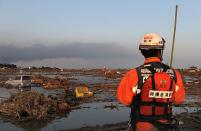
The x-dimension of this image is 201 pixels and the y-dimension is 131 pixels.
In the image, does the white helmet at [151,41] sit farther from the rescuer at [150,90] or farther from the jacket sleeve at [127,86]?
the jacket sleeve at [127,86]

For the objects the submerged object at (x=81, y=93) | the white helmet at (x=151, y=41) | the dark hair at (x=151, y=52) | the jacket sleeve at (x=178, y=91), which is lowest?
the submerged object at (x=81, y=93)

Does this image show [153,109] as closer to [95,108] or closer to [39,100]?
[39,100]

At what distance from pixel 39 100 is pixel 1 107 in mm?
2195

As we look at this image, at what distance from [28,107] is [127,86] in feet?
56.8

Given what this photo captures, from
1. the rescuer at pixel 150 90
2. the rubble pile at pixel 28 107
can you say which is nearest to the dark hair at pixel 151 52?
the rescuer at pixel 150 90

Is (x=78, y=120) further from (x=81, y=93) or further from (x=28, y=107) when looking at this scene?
(x=81, y=93)

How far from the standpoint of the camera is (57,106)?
972 inches

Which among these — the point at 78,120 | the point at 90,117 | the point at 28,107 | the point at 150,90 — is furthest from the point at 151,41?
the point at 28,107

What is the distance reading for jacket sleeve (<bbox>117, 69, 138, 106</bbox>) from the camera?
539cm

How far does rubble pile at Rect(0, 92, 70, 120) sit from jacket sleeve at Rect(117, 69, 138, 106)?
Result: 53.9 ft

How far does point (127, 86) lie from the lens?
5.39 m

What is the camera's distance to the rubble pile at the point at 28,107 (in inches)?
853

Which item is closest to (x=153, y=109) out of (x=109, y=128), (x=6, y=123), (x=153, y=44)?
(x=153, y=44)

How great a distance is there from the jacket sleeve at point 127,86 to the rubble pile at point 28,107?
53.9 feet
